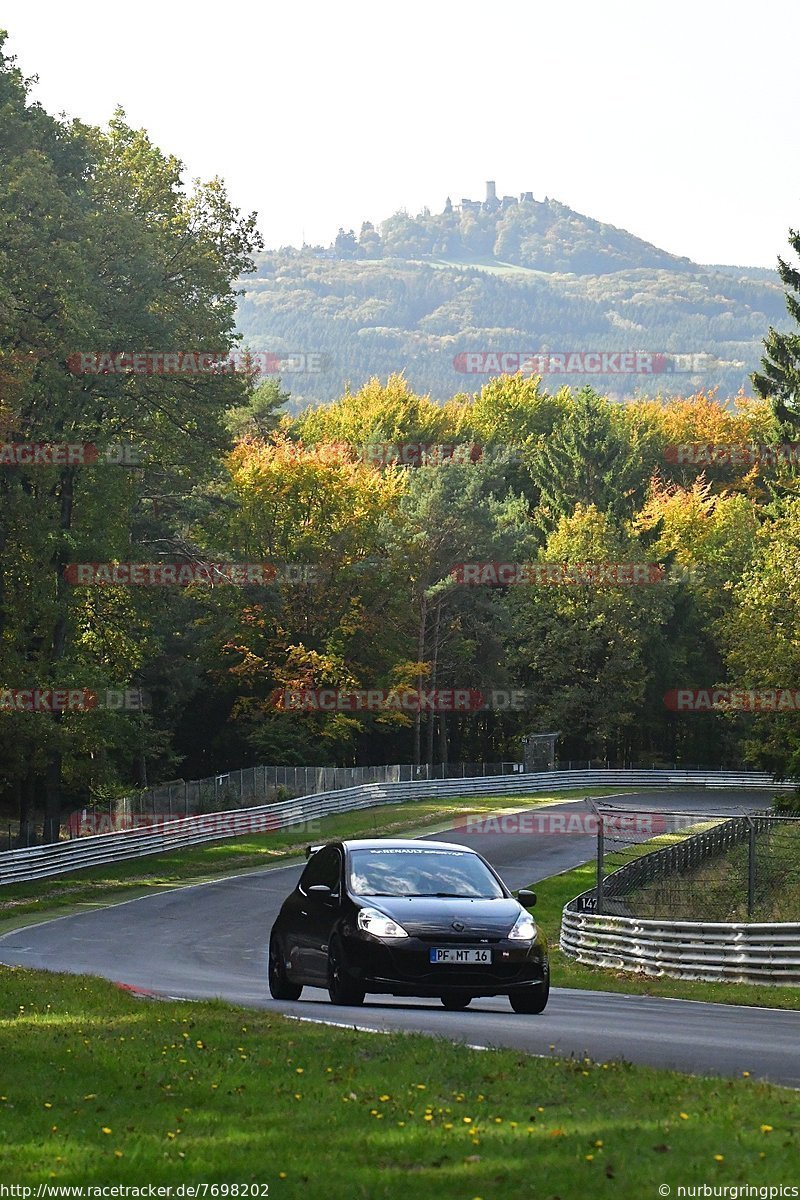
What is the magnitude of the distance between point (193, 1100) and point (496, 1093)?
1.63m

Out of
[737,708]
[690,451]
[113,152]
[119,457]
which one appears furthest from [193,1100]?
[690,451]

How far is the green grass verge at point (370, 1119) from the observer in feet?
23.9

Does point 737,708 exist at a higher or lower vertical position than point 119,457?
lower

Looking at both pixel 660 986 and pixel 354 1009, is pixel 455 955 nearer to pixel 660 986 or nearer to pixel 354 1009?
pixel 354 1009

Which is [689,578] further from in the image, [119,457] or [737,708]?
[119,457]

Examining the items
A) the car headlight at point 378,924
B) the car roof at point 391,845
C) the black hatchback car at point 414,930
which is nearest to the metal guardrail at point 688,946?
the black hatchback car at point 414,930

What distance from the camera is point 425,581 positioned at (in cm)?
8125

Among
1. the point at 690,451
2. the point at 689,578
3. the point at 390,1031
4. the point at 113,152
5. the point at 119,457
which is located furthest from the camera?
the point at 690,451

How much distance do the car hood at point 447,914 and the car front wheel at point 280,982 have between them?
6.35ft

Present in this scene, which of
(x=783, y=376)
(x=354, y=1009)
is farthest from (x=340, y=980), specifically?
(x=783, y=376)

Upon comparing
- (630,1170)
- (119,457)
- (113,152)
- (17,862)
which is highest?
(113,152)

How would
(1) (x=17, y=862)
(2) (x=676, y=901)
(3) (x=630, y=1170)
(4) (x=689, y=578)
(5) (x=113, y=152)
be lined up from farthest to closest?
(4) (x=689, y=578), (5) (x=113, y=152), (1) (x=17, y=862), (2) (x=676, y=901), (3) (x=630, y=1170)

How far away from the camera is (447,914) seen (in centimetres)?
1580

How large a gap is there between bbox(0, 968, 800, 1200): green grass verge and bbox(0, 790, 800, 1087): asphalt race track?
149cm
